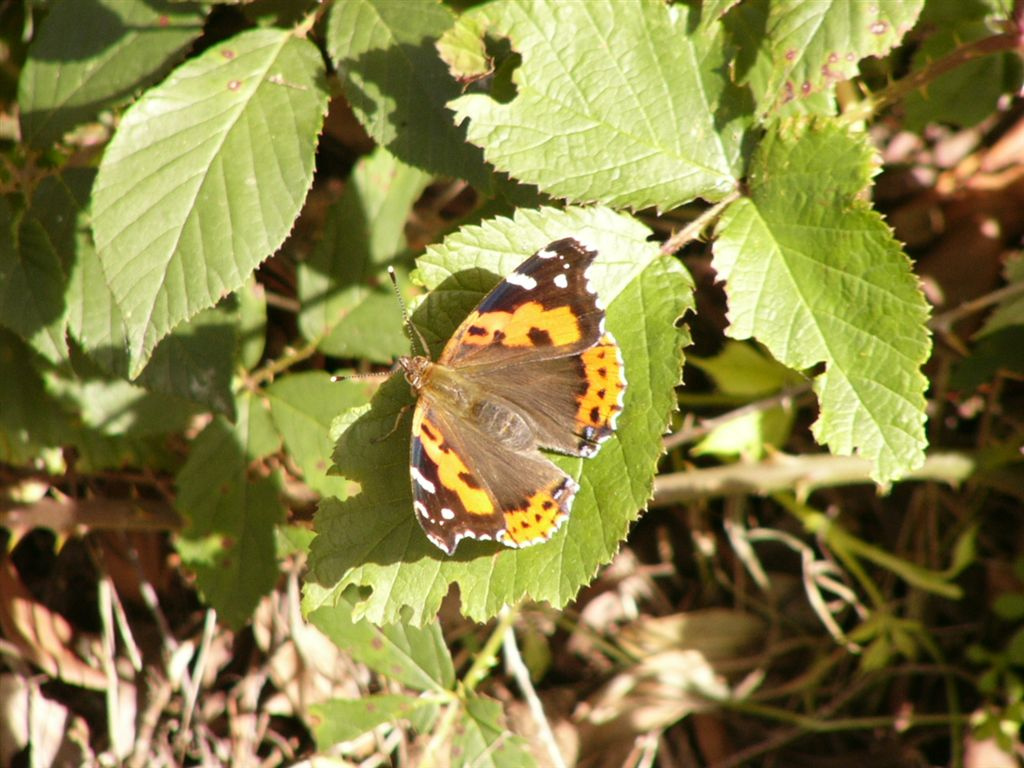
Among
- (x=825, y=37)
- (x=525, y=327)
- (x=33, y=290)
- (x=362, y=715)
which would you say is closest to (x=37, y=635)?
(x=362, y=715)

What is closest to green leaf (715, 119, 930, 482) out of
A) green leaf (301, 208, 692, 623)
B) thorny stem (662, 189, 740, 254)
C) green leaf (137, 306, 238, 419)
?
thorny stem (662, 189, 740, 254)

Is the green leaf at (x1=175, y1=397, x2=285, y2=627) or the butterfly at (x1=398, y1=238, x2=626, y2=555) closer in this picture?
the butterfly at (x1=398, y1=238, x2=626, y2=555)

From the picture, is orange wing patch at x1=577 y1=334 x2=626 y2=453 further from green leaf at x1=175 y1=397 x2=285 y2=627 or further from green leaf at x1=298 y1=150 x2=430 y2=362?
green leaf at x1=175 y1=397 x2=285 y2=627

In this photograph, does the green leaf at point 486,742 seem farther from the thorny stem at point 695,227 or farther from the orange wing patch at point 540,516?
the thorny stem at point 695,227

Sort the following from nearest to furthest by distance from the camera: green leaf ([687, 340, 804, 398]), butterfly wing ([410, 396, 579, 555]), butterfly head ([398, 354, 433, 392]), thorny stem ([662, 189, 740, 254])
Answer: butterfly wing ([410, 396, 579, 555]), thorny stem ([662, 189, 740, 254]), butterfly head ([398, 354, 433, 392]), green leaf ([687, 340, 804, 398])

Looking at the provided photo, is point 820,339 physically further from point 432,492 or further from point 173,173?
point 173,173
